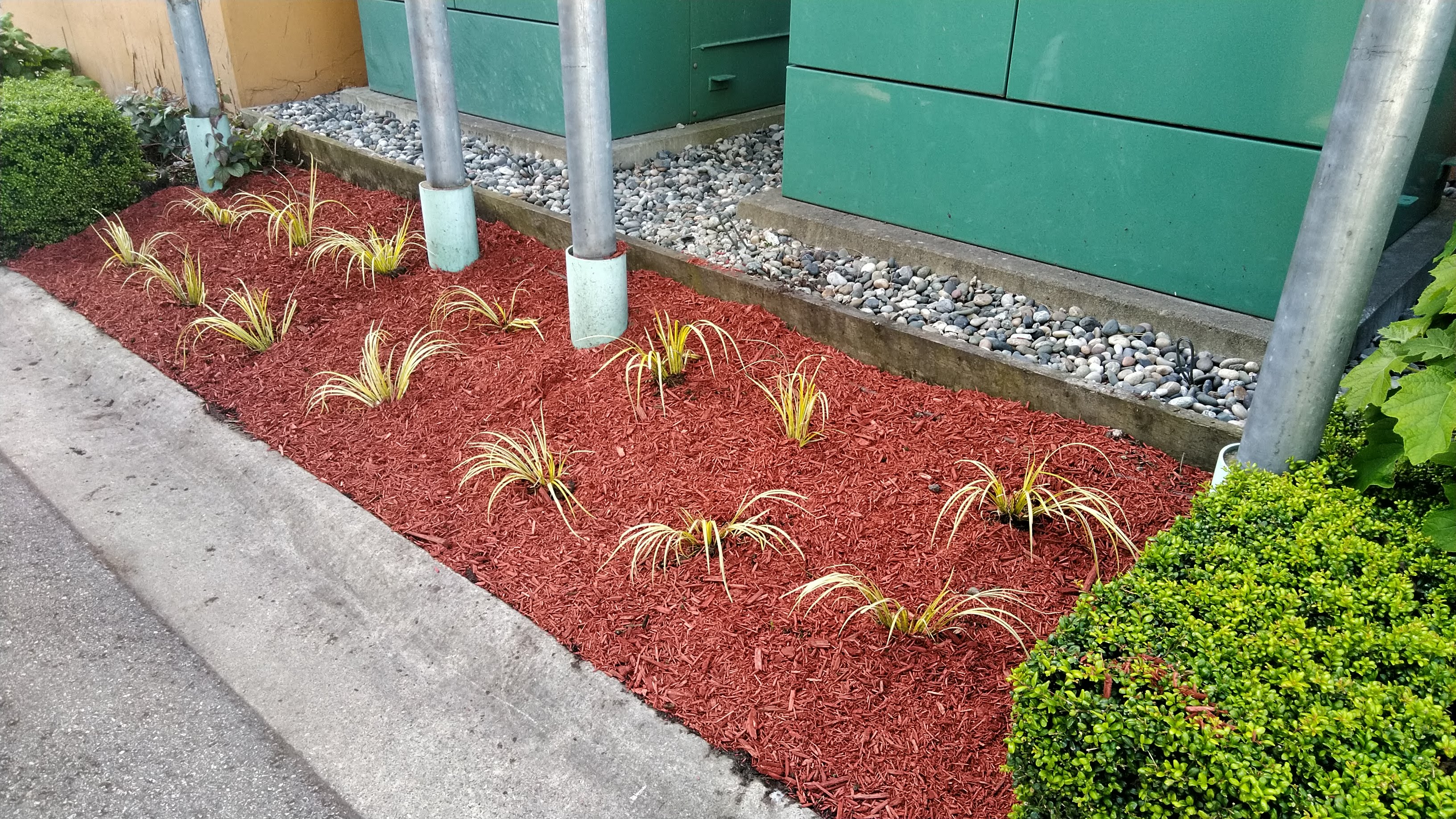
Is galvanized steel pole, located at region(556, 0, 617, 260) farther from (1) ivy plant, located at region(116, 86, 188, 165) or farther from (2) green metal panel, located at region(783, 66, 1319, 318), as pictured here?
(1) ivy plant, located at region(116, 86, 188, 165)

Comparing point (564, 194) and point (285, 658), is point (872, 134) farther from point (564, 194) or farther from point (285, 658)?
point (285, 658)

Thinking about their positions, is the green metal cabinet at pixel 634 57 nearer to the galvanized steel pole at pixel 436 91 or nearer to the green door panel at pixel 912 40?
the galvanized steel pole at pixel 436 91

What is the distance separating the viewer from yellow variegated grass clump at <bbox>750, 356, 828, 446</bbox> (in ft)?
12.3

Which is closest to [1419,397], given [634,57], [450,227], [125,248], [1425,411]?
[1425,411]

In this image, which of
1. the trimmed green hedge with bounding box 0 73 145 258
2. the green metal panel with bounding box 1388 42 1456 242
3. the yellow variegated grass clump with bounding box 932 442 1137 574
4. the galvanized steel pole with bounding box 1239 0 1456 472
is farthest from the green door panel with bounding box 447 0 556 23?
the galvanized steel pole with bounding box 1239 0 1456 472

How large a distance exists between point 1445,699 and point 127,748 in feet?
10.7

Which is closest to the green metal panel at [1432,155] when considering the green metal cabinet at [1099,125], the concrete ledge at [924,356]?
the green metal cabinet at [1099,125]

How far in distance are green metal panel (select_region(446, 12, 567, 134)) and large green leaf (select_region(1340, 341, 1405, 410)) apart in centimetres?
516

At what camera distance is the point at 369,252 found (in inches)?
211

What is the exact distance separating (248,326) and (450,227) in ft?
3.73

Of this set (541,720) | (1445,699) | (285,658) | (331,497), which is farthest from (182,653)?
(1445,699)

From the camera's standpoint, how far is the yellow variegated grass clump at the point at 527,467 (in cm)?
357

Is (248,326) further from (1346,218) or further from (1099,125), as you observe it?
(1346,218)

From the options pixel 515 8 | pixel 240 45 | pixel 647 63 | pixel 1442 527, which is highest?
pixel 515 8
